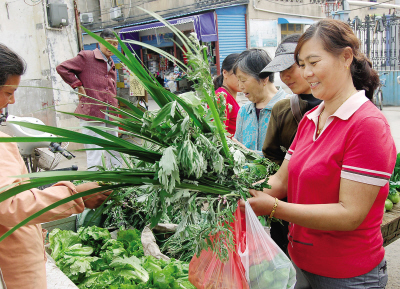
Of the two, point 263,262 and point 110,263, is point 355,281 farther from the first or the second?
point 110,263

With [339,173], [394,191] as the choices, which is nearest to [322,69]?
[339,173]

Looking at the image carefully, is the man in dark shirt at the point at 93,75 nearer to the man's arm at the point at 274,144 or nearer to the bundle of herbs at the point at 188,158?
the man's arm at the point at 274,144

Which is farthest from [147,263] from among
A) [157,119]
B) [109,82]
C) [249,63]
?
[109,82]

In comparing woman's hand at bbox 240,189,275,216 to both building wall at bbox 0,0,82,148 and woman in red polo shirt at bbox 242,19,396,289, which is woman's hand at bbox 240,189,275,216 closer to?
woman in red polo shirt at bbox 242,19,396,289

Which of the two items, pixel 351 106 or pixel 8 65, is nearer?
pixel 351 106

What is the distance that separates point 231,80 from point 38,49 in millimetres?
4644

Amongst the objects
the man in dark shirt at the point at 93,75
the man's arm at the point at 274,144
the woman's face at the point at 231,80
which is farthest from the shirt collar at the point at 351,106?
the man in dark shirt at the point at 93,75

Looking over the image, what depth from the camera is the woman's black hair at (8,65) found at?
4.55 ft

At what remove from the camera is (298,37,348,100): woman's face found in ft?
4.31

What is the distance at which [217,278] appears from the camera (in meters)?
1.28

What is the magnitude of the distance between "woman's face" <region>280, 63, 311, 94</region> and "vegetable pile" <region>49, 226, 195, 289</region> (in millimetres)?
1193

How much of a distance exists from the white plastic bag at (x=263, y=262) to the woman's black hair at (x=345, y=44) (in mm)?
651

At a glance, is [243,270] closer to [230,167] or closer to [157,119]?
[230,167]

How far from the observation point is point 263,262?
127 cm
